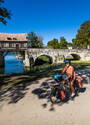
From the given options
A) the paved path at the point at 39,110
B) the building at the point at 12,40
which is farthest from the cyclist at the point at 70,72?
the building at the point at 12,40

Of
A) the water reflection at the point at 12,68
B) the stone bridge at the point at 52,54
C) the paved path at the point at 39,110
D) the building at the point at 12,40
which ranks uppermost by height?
the building at the point at 12,40

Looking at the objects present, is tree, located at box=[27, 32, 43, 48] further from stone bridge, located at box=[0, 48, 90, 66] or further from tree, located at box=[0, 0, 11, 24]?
tree, located at box=[0, 0, 11, 24]

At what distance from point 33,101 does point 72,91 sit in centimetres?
219

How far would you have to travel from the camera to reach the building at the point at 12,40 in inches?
2502

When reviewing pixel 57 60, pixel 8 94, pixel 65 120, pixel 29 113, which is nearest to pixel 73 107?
pixel 65 120

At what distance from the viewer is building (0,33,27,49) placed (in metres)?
63.6

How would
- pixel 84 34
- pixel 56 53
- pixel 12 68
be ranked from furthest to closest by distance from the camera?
pixel 84 34, pixel 56 53, pixel 12 68

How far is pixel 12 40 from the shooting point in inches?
2532

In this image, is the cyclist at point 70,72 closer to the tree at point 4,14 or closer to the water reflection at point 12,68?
the tree at point 4,14

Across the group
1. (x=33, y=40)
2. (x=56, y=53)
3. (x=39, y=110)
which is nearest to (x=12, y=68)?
(x=56, y=53)

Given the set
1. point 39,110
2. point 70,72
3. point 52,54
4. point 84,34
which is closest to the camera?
point 39,110

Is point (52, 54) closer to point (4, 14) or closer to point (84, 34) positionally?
point (84, 34)

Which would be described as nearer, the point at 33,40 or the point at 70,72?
the point at 70,72

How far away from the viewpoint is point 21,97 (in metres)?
8.27
